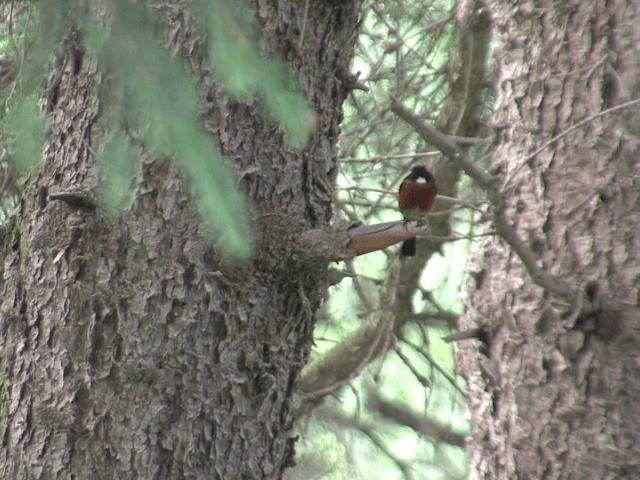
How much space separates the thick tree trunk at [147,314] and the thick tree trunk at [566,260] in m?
1.12

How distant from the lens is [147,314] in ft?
5.36

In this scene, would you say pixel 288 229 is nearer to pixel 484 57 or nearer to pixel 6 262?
pixel 6 262

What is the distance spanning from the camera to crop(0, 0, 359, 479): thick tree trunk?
1615 millimetres

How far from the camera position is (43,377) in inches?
64.0

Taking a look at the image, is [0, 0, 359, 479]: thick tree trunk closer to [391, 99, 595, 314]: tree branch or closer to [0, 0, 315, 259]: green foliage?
[391, 99, 595, 314]: tree branch

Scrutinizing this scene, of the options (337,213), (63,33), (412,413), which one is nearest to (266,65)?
(63,33)

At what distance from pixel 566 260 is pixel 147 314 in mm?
1705

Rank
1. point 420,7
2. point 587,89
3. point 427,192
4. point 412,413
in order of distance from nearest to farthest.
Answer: point 427,192 → point 587,89 → point 420,7 → point 412,413

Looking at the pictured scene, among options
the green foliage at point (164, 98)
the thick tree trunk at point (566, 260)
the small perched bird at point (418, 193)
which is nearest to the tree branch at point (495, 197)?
the thick tree trunk at point (566, 260)

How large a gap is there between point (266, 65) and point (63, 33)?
26 centimetres

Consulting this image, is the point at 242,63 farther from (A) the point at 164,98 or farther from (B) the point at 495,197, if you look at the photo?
(B) the point at 495,197

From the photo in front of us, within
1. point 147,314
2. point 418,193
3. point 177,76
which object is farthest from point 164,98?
point 418,193

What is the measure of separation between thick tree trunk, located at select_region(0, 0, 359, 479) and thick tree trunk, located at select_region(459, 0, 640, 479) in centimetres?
112

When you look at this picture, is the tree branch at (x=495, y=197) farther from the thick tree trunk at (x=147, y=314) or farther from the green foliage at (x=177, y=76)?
the green foliage at (x=177, y=76)
